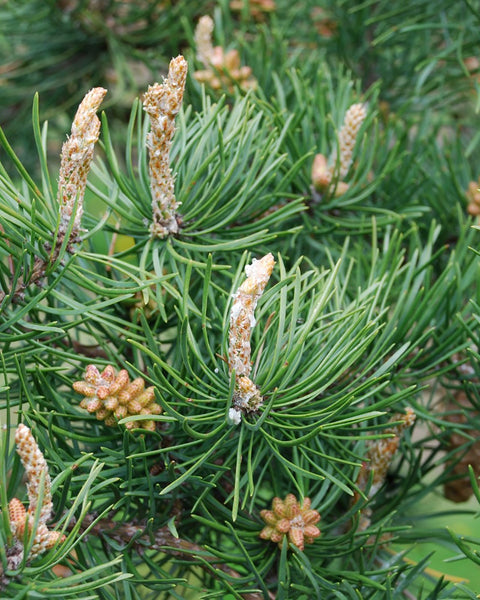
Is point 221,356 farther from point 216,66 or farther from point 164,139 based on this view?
point 216,66

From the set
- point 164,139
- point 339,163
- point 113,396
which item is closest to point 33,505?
point 113,396

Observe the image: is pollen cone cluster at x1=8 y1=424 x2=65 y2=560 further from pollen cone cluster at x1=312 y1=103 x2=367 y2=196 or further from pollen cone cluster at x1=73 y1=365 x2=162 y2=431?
pollen cone cluster at x1=312 y1=103 x2=367 y2=196

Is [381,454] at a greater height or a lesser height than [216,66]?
lesser

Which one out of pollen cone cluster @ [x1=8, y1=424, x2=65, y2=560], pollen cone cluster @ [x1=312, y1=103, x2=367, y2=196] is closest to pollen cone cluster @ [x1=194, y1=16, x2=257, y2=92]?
pollen cone cluster @ [x1=312, y1=103, x2=367, y2=196]

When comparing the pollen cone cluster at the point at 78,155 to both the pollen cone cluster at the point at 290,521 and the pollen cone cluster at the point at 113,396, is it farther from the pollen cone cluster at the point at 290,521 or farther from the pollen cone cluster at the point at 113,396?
the pollen cone cluster at the point at 290,521

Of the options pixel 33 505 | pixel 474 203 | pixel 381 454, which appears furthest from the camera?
pixel 474 203
